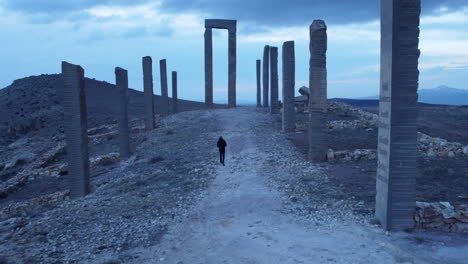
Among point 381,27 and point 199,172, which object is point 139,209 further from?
point 381,27

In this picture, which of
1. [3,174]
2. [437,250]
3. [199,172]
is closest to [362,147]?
[199,172]

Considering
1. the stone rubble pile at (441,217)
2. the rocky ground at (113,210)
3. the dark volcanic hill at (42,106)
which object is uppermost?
the dark volcanic hill at (42,106)

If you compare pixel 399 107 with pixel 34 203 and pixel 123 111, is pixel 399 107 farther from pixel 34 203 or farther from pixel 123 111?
pixel 123 111

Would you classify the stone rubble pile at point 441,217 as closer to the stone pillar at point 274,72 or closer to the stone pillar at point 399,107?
the stone pillar at point 399,107

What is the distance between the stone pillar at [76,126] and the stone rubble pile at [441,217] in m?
9.52

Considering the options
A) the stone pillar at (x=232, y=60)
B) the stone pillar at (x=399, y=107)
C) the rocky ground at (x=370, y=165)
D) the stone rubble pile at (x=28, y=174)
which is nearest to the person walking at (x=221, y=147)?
the rocky ground at (x=370, y=165)

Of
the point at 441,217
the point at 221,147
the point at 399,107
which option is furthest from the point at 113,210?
the point at 441,217

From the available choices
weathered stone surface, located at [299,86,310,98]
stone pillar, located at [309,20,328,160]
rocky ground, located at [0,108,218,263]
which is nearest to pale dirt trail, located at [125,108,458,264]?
rocky ground, located at [0,108,218,263]

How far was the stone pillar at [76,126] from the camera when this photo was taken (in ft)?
40.7

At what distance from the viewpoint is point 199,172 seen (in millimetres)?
13414

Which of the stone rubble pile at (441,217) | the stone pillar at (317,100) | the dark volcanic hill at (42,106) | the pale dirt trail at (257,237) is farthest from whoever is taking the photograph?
the dark volcanic hill at (42,106)

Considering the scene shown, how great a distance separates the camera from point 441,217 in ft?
25.9

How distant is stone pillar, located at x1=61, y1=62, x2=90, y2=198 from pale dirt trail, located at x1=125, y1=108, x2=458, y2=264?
435cm

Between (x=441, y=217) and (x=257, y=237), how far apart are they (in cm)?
352
